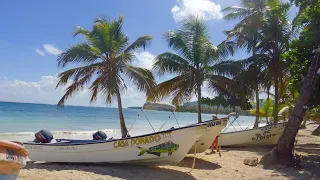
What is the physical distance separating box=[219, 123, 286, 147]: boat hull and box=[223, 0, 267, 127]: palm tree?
4.20m

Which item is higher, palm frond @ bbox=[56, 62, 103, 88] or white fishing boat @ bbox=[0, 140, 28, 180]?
palm frond @ bbox=[56, 62, 103, 88]

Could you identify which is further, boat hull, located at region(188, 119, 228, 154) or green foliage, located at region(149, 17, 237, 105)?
green foliage, located at region(149, 17, 237, 105)

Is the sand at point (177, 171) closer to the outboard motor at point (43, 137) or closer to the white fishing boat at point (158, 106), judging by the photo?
the outboard motor at point (43, 137)

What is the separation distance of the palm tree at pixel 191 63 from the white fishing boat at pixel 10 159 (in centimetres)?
1184

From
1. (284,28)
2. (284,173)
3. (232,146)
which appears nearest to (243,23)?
(284,28)

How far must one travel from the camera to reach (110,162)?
9383mm

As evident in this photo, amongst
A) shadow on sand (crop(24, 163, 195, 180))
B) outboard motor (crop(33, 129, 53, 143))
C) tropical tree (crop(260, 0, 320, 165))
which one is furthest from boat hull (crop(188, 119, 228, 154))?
outboard motor (crop(33, 129, 53, 143))

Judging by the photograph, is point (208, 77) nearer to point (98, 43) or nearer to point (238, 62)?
point (238, 62)

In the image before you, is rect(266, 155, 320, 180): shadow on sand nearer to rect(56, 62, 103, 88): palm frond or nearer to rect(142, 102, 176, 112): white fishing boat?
rect(142, 102, 176, 112): white fishing boat

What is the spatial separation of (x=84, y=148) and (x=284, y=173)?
5.93 metres

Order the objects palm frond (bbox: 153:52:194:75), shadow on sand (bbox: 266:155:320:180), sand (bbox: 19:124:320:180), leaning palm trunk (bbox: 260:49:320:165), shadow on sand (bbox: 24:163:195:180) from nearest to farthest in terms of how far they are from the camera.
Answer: sand (bbox: 19:124:320:180) → shadow on sand (bbox: 24:163:195:180) → shadow on sand (bbox: 266:155:320:180) → leaning palm trunk (bbox: 260:49:320:165) → palm frond (bbox: 153:52:194:75)

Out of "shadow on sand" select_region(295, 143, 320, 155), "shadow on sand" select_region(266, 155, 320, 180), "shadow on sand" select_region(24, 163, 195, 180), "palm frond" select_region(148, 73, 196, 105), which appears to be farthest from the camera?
"palm frond" select_region(148, 73, 196, 105)

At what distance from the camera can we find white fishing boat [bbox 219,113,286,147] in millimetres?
14422

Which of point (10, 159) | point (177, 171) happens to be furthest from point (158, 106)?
point (10, 159)
